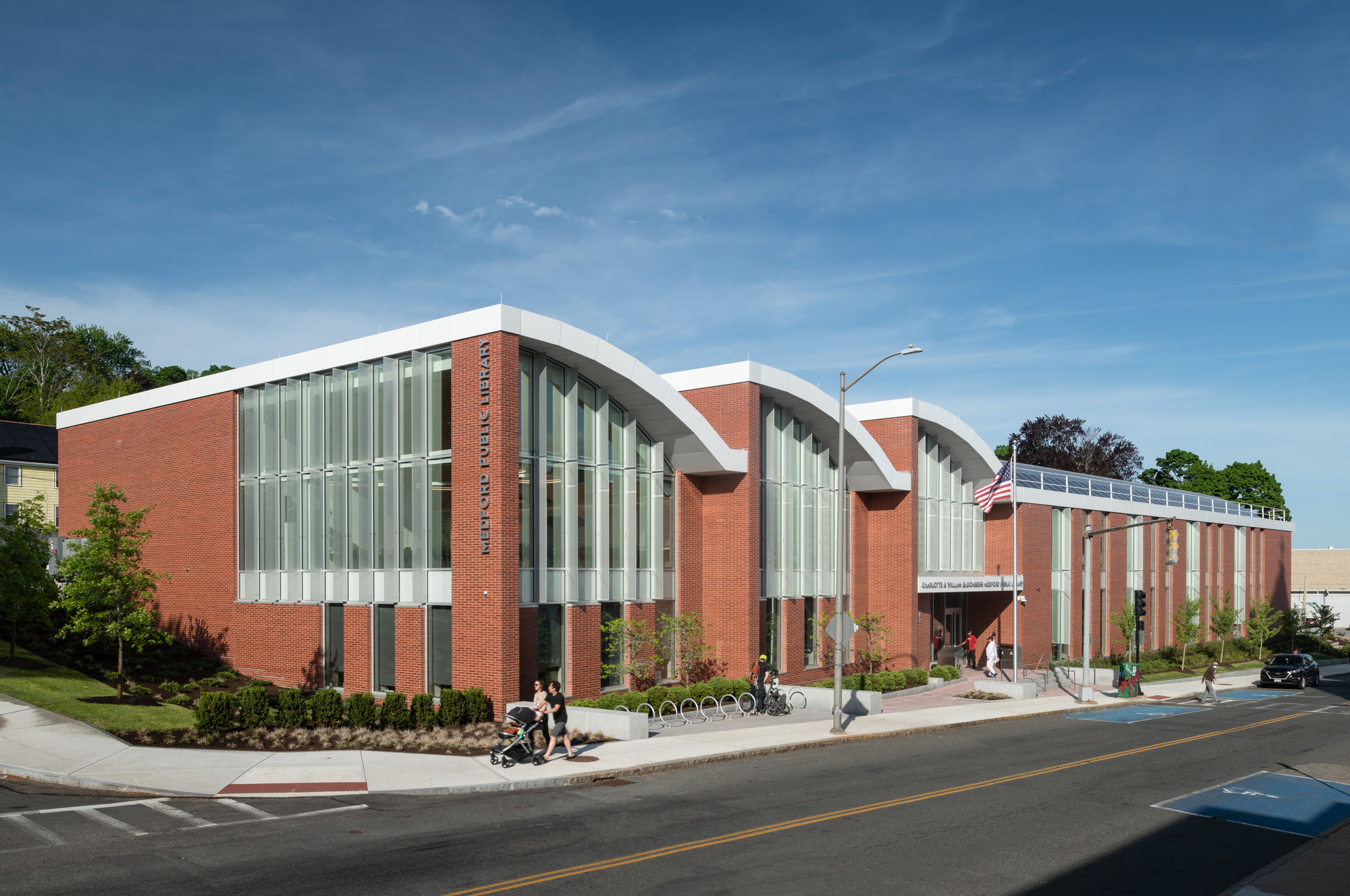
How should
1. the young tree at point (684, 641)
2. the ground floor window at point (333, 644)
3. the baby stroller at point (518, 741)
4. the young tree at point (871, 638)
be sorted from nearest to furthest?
the baby stroller at point (518, 741)
the ground floor window at point (333, 644)
the young tree at point (684, 641)
the young tree at point (871, 638)

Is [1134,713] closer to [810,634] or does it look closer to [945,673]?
[945,673]

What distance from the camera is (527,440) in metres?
26.0

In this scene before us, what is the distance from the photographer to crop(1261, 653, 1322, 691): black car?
45750mm

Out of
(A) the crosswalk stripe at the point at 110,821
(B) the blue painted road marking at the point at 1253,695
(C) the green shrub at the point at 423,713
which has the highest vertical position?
(A) the crosswalk stripe at the point at 110,821

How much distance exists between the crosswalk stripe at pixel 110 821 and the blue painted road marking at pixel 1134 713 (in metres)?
27.1

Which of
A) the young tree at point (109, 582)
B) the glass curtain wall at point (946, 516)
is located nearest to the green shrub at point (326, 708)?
the young tree at point (109, 582)

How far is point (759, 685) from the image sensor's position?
28.4 m

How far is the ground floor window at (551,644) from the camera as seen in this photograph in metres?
25.9

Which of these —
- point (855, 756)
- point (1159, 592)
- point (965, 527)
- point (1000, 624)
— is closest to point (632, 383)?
point (855, 756)

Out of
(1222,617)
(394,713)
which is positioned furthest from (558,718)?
(1222,617)

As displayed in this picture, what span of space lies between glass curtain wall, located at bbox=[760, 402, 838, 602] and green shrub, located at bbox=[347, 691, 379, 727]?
1482 centimetres

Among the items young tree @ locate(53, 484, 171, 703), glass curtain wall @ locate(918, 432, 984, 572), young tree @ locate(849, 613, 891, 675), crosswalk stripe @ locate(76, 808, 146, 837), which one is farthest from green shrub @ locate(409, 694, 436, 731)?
glass curtain wall @ locate(918, 432, 984, 572)

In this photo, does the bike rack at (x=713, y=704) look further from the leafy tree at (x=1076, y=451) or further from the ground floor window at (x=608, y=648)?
the leafy tree at (x=1076, y=451)

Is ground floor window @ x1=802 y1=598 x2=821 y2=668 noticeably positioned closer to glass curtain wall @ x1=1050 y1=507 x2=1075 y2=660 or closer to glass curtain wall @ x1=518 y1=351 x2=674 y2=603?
glass curtain wall @ x1=518 y1=351 x2=674 y2=603
